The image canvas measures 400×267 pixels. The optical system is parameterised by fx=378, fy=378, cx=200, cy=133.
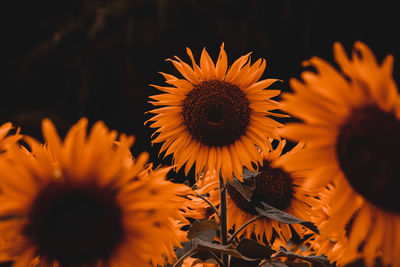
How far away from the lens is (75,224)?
2.02ft

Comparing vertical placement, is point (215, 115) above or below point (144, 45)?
below

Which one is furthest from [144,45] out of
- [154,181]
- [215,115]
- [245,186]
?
[154,181]

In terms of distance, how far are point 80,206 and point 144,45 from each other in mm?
4127

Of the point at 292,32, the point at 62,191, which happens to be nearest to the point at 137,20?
the point at 292,32

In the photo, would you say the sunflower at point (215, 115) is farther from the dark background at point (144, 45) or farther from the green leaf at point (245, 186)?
the dark background at point (144, 45)

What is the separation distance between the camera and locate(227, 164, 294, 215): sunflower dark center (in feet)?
3.74

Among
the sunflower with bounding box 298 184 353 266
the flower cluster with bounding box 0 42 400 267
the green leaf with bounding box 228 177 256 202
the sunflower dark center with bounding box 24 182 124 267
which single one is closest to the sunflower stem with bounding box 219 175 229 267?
the green leaf with bounding box 228 177 256 202

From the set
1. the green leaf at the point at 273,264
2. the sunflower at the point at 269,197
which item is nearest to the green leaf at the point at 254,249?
the green leaf at the point at 273,264

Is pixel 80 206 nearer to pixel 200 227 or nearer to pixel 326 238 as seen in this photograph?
pixel 200 227

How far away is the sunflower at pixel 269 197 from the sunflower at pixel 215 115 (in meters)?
0.08

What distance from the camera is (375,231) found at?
1.80ft

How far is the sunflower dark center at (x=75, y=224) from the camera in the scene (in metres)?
0.60

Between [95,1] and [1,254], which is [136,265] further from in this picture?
[95,1]

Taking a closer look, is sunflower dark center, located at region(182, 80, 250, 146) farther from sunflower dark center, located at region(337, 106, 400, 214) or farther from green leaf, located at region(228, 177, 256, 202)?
sunflower dark center, located at region(337, 106, 400, 214)
